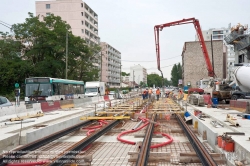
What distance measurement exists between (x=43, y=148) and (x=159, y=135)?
4262 millimetres

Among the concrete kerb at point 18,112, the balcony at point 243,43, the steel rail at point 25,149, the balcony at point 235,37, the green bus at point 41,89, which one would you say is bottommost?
the steel rail at point 25,149

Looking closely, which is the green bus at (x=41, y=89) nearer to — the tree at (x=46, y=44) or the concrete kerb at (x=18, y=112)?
the concrete kerb at (x=18, y=112)

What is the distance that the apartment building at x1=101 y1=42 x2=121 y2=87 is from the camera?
9869 cm

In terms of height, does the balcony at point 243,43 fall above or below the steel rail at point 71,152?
above

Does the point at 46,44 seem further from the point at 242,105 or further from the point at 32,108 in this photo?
the point at 242,105

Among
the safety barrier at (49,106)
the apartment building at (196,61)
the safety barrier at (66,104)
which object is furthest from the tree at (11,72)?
the apartment building at (196,61)

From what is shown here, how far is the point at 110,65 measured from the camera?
353ft

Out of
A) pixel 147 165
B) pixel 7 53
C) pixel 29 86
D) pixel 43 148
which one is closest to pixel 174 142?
pixel 147 165

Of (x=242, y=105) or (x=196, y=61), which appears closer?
(x=242, y=105)

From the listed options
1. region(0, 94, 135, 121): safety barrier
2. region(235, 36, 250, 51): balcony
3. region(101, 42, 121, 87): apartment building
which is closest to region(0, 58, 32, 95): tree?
region(0, 94, 135, 121): safety barrier

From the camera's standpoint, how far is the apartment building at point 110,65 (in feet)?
324

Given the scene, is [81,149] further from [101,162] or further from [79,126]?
[79,126]

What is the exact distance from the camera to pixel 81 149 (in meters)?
7.55

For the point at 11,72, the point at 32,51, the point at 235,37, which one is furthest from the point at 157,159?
the point at 235,37
